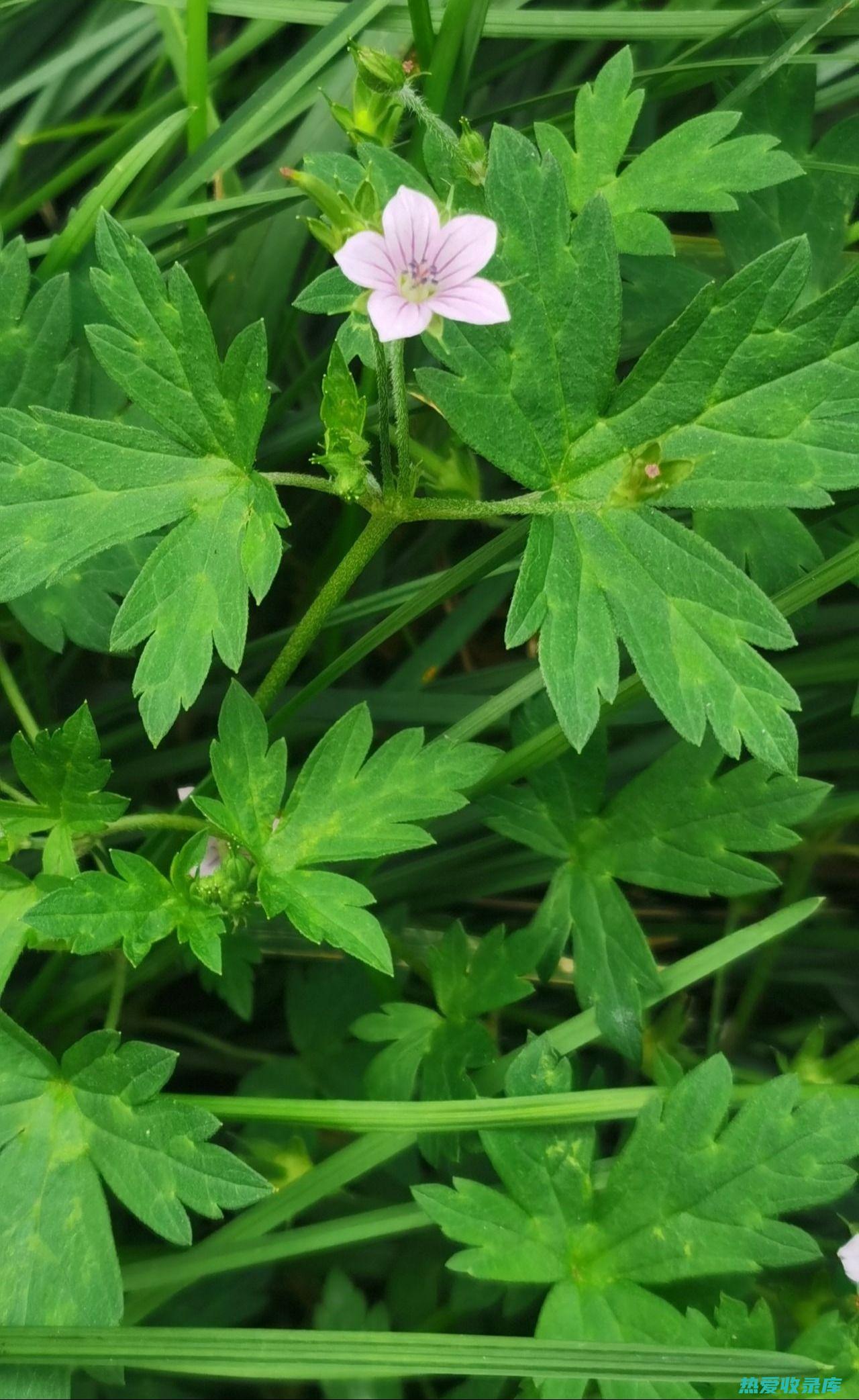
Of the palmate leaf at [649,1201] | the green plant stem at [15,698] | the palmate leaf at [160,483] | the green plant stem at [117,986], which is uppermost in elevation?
the palmate leaf at [160,483]

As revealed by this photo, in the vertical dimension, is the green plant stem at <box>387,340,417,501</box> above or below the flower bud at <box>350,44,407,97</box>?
below

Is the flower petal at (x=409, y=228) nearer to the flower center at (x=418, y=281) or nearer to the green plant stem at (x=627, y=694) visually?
the flower center at (x=418, y=281)

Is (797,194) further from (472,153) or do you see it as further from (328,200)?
(328,200)

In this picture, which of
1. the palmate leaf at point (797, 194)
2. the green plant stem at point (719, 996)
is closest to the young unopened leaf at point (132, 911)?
the green plant stem at point (719, 996)

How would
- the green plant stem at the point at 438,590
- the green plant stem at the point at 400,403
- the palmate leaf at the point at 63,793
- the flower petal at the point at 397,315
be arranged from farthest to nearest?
the green plant stem at the point at 438,590 → the palmate leaf at the point at 63,793 → the green plant stem at the point at 400,403 → the flower petal at the point at 397,315

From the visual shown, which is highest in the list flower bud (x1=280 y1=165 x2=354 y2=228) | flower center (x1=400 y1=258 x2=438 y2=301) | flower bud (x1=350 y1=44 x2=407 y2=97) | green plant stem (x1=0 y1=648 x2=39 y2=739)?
flower bud (x1=350 y1=44 x2=407 y2=97)

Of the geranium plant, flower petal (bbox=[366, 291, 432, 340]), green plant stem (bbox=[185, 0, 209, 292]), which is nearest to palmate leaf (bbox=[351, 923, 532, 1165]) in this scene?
the geranium plant

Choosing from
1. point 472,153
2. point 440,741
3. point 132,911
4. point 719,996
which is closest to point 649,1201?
point 719,996

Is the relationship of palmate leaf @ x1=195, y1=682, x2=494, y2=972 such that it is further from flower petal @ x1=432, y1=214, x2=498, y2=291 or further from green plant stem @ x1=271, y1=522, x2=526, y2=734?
flower petal @ x1=432, y1=214, x2=498, y2=291
